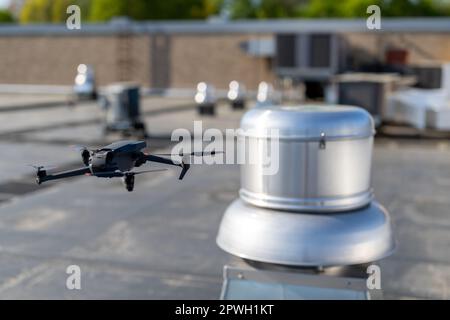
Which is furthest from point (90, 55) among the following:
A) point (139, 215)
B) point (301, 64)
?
point (139, 215)

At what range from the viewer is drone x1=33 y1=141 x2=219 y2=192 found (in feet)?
4.47

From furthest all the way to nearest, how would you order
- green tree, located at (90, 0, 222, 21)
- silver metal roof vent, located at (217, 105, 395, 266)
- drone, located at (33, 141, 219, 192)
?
green tree, located at (90, 0, 222, 21)
silver metal roof vent, located at (217, 105, 395, 266)
drone, located at (33, 141, 219, 192)

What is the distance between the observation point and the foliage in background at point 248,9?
262ft

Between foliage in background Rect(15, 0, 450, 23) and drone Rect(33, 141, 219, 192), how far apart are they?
77.3 meters

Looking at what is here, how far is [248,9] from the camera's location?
10488cm

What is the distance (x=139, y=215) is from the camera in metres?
12.9

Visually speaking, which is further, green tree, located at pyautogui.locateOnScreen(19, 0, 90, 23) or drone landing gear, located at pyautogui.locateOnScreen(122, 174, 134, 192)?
green tree, located at pyautogui.locateOnScreen(19, 0, 90, 23)

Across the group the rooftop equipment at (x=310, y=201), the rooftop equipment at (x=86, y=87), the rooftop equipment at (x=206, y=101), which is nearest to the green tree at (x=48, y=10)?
the rooftop equipment at (x=86, y=87)

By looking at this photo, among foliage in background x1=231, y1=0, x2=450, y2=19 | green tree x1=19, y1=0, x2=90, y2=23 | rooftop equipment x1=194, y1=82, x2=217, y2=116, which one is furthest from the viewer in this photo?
green tree x1=19, y1=0, x2=90, y2=23

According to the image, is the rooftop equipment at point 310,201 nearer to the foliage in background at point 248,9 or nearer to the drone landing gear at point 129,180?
the drone landing gear at point 129,180

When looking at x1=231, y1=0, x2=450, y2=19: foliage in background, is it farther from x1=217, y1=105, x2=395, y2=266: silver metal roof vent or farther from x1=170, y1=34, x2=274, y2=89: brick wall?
x1=217, y1=105, x2=395, y2=266: silver metal roof vent

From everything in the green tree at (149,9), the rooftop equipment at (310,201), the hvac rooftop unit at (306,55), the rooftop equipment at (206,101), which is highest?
the green tree at (149,9)

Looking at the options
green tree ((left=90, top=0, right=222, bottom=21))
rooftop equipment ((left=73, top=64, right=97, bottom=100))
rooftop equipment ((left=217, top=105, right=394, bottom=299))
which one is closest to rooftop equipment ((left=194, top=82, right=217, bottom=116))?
rooftop equipment ((left=73, top=64, right=97, bottom=100))

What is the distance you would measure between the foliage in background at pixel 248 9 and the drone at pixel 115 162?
77.3m
